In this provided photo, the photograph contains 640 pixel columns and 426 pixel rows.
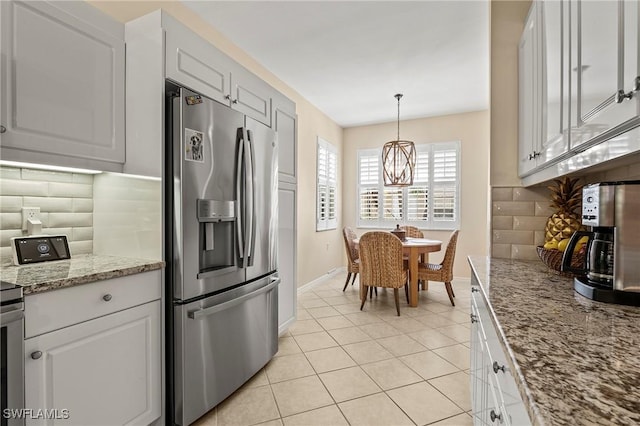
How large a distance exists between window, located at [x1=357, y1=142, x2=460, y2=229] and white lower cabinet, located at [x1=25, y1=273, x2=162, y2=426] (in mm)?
4667

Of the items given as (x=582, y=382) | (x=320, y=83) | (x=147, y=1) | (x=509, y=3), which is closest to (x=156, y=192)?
(x=147, y=1)

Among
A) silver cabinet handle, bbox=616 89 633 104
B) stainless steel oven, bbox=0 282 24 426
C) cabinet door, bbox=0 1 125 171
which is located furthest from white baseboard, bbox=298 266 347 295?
silver cabinet handle, bbox=616 89 633 104

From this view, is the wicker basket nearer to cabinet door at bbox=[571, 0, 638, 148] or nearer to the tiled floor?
cabinet door at bbox=[571, 0, 638, 148]

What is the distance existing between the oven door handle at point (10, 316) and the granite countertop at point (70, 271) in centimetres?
7

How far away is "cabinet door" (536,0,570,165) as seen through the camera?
4.02 ft

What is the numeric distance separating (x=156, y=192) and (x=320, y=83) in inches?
118

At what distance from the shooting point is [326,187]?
17.7 ft

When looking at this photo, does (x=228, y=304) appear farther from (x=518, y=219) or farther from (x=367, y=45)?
(x=367, y=45)

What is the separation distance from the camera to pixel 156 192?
64.4 inches

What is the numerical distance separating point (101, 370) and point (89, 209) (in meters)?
0.97

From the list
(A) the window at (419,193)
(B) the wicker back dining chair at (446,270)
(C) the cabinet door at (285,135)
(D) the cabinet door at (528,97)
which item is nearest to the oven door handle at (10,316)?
(C) the cabinet door at (285,135)

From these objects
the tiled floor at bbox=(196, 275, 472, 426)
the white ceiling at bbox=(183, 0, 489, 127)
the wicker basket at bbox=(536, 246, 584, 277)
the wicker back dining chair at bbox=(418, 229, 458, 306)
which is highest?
the white ceiling at bbox=(183, 0, 489, 127)

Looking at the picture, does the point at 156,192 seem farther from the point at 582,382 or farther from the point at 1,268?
the point at 582,382

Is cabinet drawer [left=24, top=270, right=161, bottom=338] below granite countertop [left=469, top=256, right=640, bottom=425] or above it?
below
